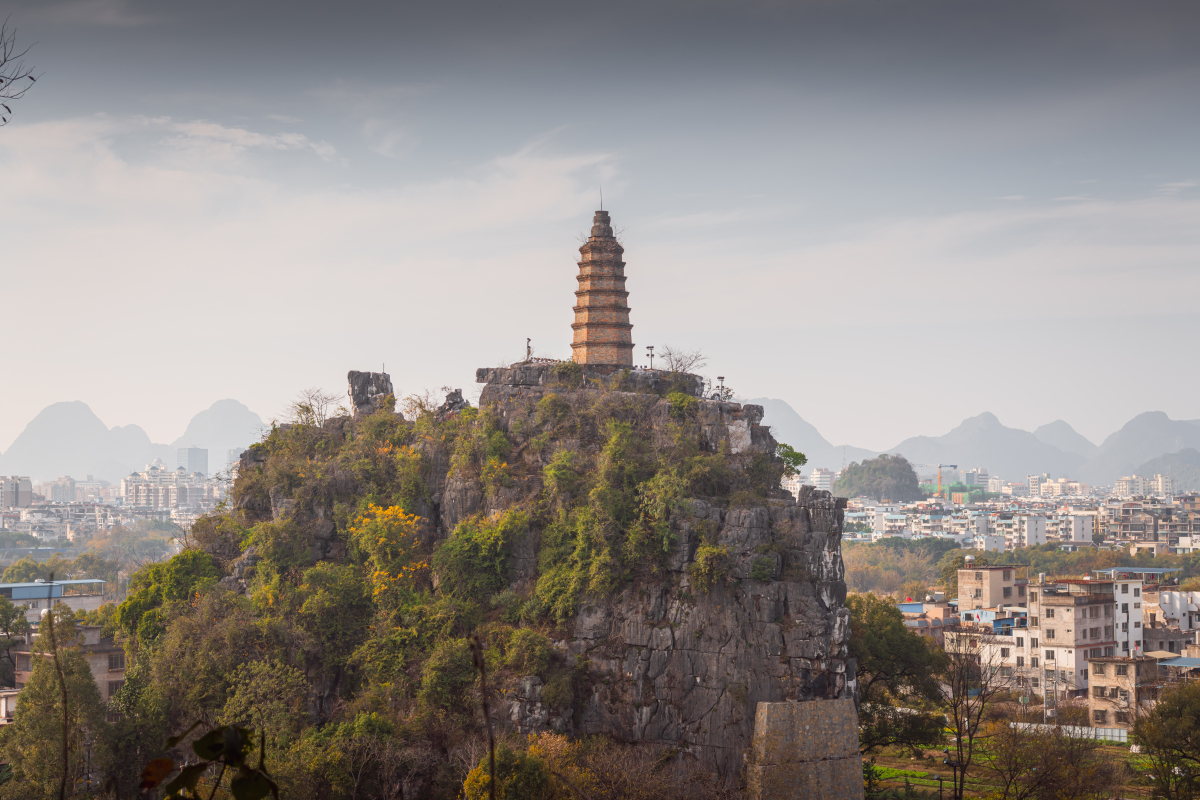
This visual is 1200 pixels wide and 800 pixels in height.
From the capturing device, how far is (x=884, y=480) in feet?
566

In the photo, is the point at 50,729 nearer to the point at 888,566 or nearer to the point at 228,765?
the point at 228,765

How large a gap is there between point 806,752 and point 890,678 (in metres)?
8.00

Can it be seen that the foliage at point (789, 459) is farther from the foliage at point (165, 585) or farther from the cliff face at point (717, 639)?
the foliage at point (165, 585)

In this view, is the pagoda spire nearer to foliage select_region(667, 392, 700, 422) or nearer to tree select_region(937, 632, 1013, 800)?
foliage select_region(667, 392, 700, 422)

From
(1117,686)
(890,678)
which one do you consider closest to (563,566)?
(890,678)

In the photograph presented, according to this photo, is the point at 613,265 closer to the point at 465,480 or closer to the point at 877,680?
the point at 465,480

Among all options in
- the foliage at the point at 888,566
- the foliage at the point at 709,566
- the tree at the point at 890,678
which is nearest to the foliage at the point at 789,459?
the tree at the point at 890,678

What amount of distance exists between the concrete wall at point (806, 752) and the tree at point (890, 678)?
5670 mm

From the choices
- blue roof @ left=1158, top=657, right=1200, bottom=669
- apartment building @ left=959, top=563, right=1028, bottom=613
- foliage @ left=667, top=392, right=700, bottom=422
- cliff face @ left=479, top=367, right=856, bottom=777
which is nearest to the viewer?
cliff face @ left=479, top=367, right=856, bottom=777

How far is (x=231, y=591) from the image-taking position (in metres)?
33.3

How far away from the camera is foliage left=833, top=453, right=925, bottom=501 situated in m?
172

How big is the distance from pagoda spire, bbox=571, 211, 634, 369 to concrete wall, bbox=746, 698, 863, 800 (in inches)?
563

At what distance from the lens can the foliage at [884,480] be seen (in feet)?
564

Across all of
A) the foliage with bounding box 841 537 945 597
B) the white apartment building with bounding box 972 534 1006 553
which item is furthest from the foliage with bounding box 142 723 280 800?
the white apartment building with bounding box 972 534 1006 553
